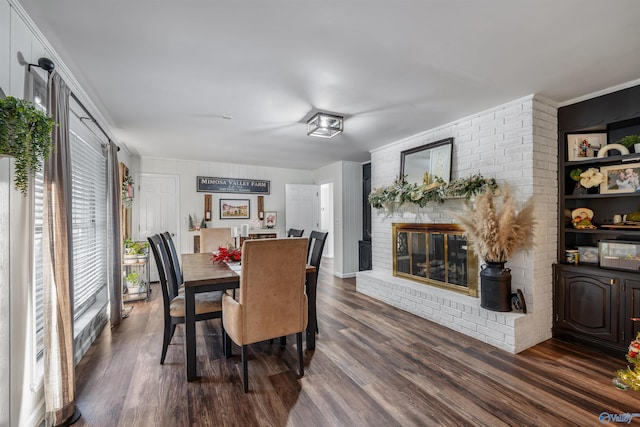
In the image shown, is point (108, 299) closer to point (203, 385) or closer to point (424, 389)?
point (203, 385)

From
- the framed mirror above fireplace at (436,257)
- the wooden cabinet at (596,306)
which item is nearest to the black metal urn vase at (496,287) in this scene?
the framed mirror above fireplace at (436,257)

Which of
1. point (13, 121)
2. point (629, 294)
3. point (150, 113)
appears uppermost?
point (150, 113)

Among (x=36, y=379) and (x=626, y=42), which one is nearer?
(x=36, y=379)

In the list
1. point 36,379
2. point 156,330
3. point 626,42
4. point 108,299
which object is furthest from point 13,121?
point 626,42

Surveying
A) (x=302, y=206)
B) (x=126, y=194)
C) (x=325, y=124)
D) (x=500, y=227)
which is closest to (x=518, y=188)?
(x=500, y=227)

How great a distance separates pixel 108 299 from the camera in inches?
139

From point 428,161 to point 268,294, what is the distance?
2846 mm

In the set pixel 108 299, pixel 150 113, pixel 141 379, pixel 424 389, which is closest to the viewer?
pixel 424 389

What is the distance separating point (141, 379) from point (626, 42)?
427 centimetres

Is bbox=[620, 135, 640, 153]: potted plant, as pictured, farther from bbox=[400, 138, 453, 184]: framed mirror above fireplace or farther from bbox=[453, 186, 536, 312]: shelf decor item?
bbox=[400, 138, 453, 184]: framed mirror above fireplace

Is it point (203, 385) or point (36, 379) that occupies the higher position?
point (36, 379)

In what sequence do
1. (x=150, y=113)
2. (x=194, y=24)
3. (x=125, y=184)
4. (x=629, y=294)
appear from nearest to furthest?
1. (x=194, y=24)
2. (x=629, y=294)
3. (x=150, y=113)
4. (x=125, y=184)

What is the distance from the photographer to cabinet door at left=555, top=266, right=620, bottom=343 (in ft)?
8.47

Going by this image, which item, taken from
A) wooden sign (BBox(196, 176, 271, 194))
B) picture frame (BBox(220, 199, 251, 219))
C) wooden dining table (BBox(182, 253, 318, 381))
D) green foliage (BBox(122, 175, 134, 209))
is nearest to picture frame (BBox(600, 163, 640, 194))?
wooden dining table (BBox(182, 253, 318, 381))
